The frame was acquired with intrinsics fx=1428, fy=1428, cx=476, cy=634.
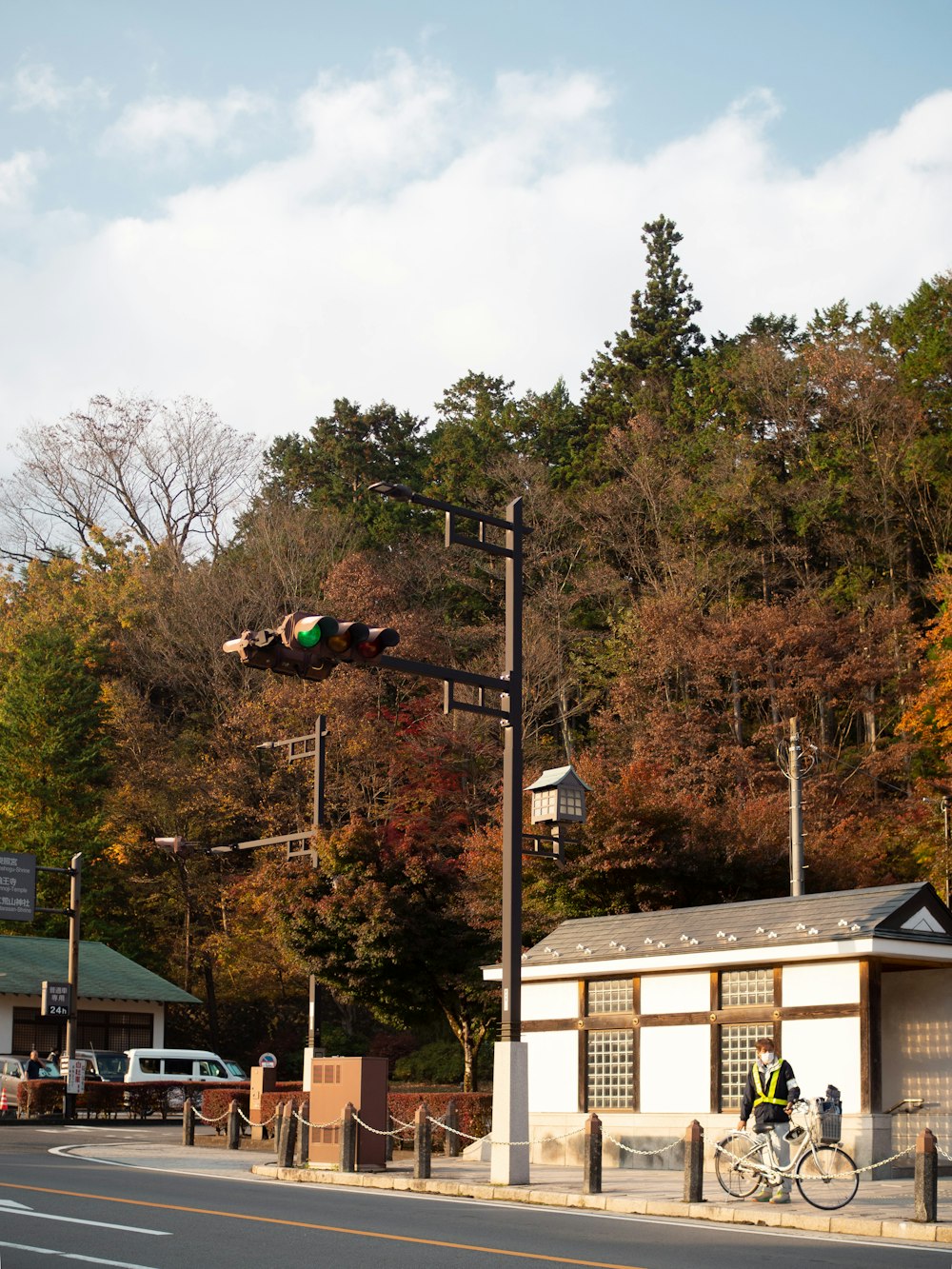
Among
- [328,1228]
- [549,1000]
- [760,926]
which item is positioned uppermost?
[760,926]

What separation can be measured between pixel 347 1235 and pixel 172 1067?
32373 millimetres

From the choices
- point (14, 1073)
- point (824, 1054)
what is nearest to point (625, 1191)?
point (824, 1054)

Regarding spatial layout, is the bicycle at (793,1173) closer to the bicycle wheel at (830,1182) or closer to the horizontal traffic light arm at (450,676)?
the bicycle wheel at (830,1182)

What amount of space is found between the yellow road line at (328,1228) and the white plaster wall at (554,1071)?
982 cm

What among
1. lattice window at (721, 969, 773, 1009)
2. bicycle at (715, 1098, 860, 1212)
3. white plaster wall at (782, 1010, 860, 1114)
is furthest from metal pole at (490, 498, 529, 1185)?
lattice window at (721, 969, 773, 1009)

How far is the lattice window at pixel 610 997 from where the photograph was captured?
23.6m

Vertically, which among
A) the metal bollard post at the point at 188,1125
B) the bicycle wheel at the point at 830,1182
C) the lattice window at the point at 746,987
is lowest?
the metal bollard post at the point at 188,1125

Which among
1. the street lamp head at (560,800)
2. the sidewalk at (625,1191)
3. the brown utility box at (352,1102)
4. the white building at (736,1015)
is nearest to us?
the sidewalk at (625,1191)

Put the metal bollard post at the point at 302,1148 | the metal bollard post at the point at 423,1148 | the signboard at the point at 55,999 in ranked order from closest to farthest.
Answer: the metal bollard post at the point at 423,1148, the metal bollard post at the point at 302,1148, the signboard at the point at 55,999

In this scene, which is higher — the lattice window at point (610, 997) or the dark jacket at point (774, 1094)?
the lattice window at point (610, 997)

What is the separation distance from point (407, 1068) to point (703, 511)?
22160 millimetres

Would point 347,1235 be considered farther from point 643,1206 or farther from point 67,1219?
point 643,1206

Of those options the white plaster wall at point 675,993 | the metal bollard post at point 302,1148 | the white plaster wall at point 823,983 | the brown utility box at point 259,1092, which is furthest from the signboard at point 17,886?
the white plaster wall at point 823,983

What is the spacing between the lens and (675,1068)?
22375 millimetres
